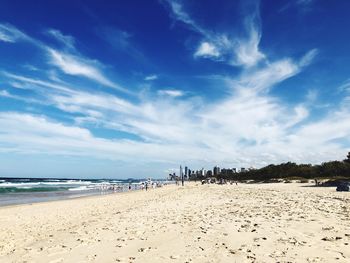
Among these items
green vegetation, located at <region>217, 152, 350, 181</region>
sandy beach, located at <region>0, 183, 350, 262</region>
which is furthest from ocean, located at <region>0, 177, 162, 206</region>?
green vegetation, located at <region>217, 152, 350, 181</region>

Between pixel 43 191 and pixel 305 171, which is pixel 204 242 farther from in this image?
pixel 305 171

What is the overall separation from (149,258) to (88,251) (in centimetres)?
210

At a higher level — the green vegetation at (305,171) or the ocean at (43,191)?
the green vegetation at (305,171)

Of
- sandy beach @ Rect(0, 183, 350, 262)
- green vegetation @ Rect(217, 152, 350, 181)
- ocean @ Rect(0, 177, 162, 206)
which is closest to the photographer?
sandy beach @ Rect(0, 183, 350, 262)

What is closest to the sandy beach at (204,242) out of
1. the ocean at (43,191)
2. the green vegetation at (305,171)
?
the ocean at (43,191)

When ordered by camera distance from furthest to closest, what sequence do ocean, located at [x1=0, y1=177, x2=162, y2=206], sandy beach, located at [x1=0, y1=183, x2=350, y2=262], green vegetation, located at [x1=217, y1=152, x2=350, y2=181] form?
green vegetation, located at [x1=217, y1=152, x2=350, y2=181] → ocean, located at [x1=0, y1=177, x2=162, y2=206] → sandy beach, located at [x1=0, y1=183, x2=350, y2=262]

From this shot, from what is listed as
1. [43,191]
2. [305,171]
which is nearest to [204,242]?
[43,191]

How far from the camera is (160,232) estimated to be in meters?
10.9

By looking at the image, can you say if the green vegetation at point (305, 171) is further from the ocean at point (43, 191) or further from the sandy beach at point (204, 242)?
the sandy beach at point (204, 242)

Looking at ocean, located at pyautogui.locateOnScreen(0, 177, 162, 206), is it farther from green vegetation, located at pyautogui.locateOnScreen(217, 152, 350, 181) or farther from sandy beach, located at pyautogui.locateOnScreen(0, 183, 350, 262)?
green vegetation, located at pyautogui.locateOnScreen(217, 152, 350, 181)

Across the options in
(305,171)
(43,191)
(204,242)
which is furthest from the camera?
(305,171)

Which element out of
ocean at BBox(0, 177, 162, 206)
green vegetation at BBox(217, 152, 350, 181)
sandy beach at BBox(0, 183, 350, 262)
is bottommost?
sandy beach at BBox(0, 183, 350, 262)

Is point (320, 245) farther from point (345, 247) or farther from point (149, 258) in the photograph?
point (149, 258)

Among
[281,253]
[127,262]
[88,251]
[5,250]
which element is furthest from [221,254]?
[5,250]
